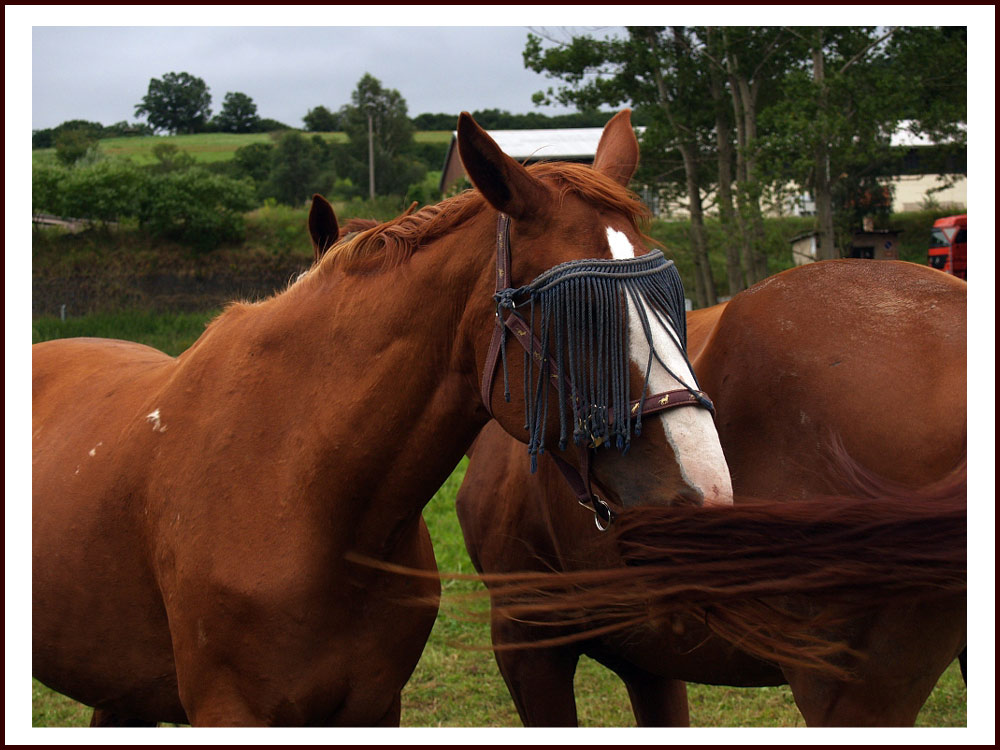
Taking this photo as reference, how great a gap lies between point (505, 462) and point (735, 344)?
Answer: 111 cm

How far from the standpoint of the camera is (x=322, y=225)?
324 centimetres

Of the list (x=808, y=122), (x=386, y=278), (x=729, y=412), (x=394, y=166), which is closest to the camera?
(x=386, y=278)

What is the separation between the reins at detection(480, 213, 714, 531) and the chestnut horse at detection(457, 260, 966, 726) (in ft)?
0.75

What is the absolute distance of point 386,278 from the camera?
222 centimetres

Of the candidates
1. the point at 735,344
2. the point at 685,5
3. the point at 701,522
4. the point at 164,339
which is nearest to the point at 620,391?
the point at 701,522

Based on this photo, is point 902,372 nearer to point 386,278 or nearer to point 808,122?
point 386,278

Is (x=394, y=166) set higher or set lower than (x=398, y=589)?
higher

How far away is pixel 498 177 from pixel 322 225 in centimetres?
148

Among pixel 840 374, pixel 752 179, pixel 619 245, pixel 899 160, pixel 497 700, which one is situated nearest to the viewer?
pixel 619 245

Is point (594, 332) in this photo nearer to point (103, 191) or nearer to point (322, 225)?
point (322, 225)

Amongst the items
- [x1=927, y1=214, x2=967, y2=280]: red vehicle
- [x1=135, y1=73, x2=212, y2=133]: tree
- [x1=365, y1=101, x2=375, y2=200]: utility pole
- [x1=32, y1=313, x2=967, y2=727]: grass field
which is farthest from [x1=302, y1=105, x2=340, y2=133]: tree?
[x1=32, y1=313, x2=967, y2=727]: grass field

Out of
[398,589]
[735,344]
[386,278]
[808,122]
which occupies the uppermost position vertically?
[808,122]

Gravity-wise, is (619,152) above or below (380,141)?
below

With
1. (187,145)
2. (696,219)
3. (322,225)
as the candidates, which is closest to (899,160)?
(696,219)
